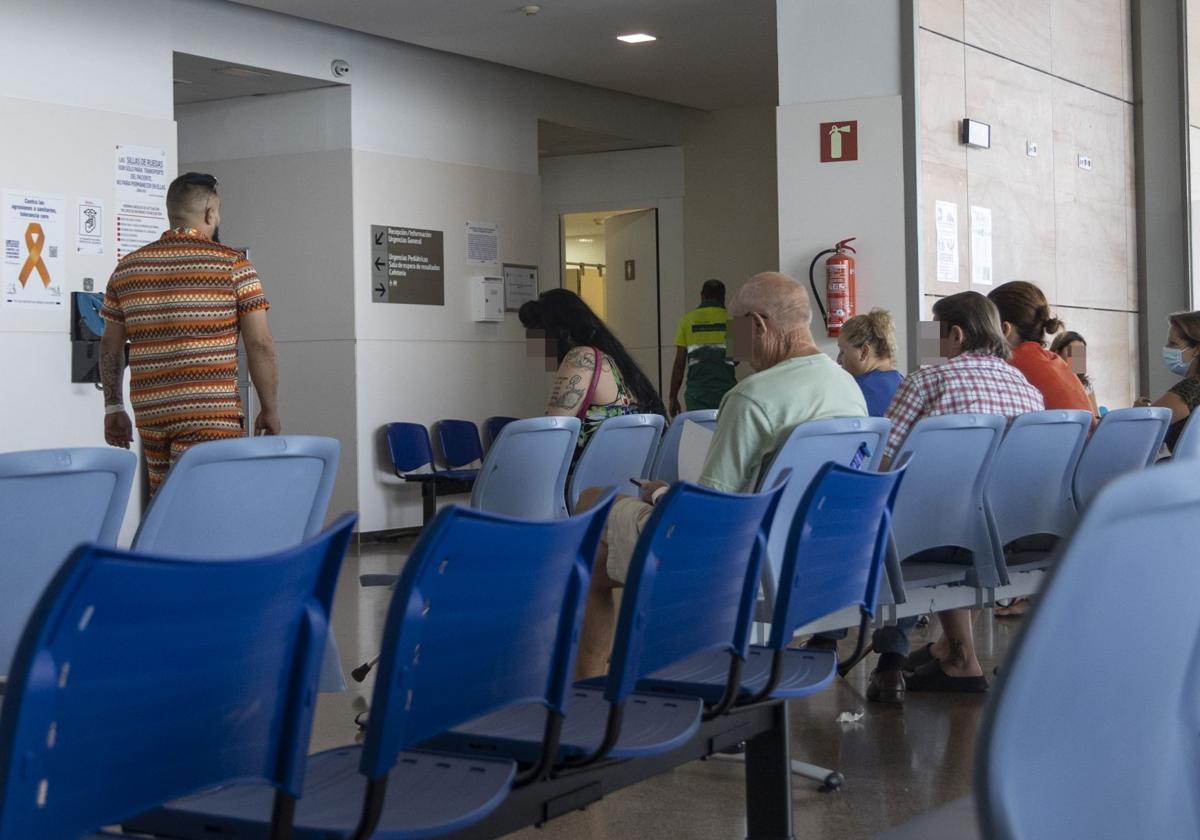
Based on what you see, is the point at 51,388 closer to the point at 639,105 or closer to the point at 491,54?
the point at 491,54

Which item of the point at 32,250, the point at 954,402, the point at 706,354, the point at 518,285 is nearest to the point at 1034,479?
the point at 954,402

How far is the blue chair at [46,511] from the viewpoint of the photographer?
232cm

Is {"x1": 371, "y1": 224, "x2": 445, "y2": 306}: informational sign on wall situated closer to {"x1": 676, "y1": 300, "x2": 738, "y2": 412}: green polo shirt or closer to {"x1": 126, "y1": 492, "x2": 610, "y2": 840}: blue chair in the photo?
{"x1": 676, "y1": 300, "x2": 738, "y2": 412}: green polo shirt

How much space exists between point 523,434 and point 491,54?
5.98 m

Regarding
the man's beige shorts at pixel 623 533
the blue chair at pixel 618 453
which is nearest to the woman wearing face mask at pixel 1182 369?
the blue chair at pixel 618 453

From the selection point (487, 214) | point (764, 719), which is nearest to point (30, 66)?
point (487, 214)

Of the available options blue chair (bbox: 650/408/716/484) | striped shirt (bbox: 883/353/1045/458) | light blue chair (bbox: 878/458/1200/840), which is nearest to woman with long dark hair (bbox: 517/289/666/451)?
blue chair (bbox: 650/408/716/484)

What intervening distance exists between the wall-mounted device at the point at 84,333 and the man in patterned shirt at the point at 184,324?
140 inches

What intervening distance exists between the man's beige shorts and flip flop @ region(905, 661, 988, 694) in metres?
1.52

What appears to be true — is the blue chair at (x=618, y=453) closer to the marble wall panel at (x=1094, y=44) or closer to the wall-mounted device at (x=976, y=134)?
the wall-mounted device at (x=976, y=134)

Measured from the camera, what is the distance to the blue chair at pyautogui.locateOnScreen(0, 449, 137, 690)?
232 centimetres

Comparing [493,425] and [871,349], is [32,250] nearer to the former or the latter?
[493,425]

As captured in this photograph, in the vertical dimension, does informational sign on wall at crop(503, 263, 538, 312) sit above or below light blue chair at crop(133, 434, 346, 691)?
above

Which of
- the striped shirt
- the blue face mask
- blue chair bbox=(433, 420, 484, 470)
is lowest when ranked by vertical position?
blue chair bbox=(433, 420, 484, 470)
